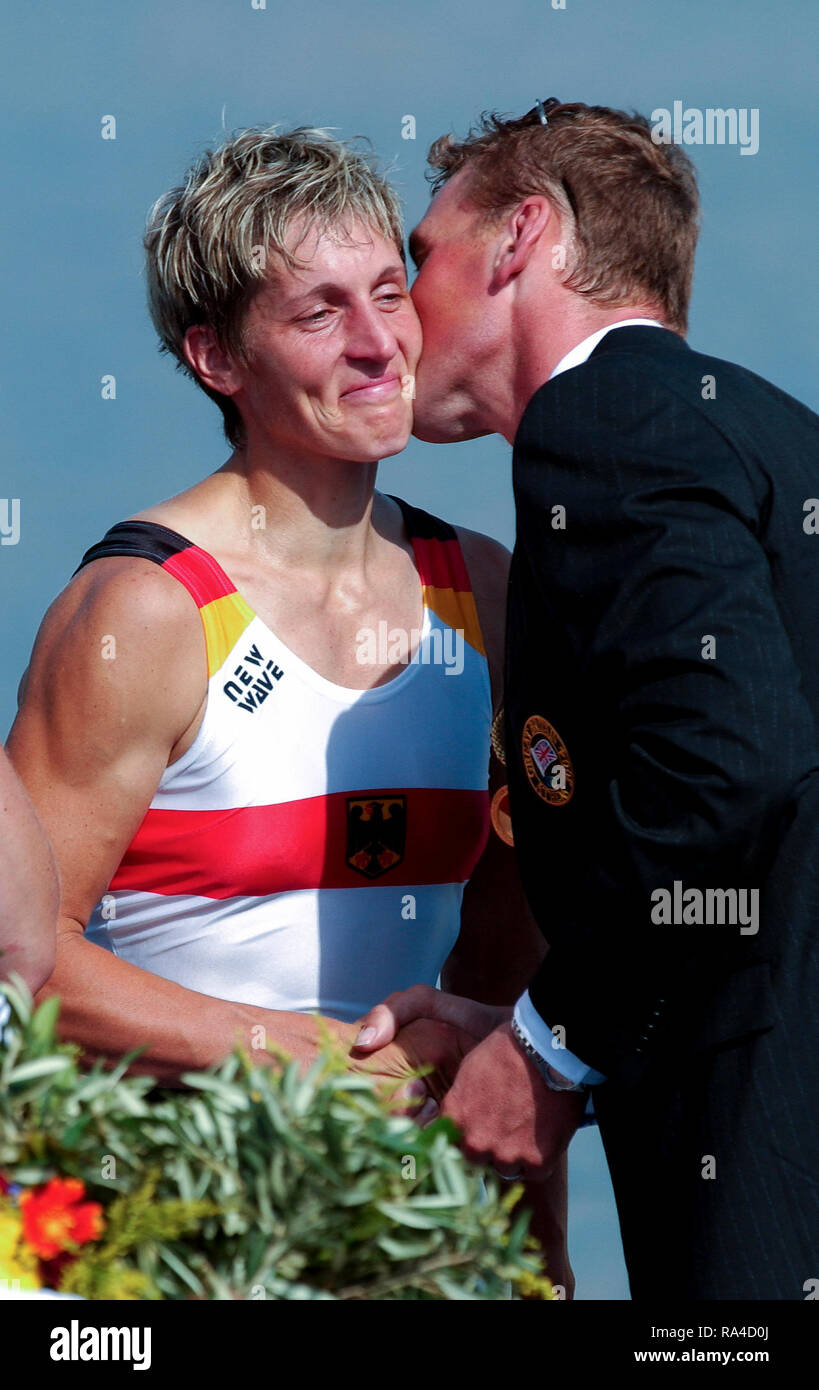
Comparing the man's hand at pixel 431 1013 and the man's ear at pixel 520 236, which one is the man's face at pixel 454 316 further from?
the man's hand at pixel 431 1013

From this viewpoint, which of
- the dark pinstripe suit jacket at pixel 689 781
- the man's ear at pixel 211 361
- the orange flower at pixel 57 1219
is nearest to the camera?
the orange flower at pixel 57 1219

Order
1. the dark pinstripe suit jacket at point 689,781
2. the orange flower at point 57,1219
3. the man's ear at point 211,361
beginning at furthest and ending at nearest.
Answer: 1. the man's ear at point 211,361
2. the dark pinstripe suit jacket at point 689,781
3. the orange flower at point 57,1219

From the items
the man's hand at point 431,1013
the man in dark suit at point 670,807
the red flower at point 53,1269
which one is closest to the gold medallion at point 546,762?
the man in dark suit at point 670,807

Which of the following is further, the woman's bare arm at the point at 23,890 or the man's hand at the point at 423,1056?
the man's hand at the point at 423,1056

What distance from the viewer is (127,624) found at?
311 cm

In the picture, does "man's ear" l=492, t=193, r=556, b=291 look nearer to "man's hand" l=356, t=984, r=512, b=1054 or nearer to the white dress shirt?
the white dress shirt

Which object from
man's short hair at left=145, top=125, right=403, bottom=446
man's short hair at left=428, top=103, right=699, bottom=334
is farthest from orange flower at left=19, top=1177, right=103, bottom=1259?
man's short hair at left=145, top=125, right=403, bottom=446

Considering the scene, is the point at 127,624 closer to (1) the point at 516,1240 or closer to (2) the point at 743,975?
(2) the point at 743,975

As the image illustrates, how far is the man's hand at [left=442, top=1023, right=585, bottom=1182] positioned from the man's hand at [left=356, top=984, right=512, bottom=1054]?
33cm

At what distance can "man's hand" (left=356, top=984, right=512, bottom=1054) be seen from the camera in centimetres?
314

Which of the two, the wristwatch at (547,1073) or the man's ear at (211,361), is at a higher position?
the man's ear at (211,361)

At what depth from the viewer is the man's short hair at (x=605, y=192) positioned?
3.09 meters
